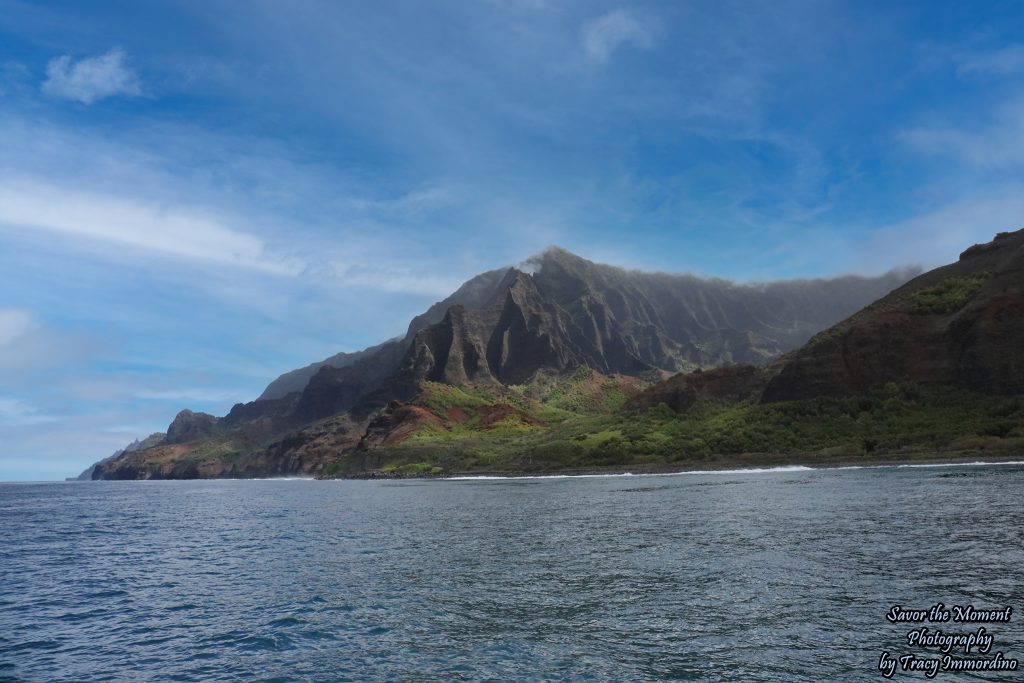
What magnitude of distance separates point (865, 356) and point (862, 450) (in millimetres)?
40882

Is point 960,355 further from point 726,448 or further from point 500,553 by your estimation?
point 500,553

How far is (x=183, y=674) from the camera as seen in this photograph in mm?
22531

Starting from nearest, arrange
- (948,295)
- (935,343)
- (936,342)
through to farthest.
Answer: (936,342), (935,343), (948,295)

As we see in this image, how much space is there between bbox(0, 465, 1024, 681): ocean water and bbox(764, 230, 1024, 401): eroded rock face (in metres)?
107

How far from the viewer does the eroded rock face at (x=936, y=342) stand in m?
147

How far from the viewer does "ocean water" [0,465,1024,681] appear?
2184 centimetres

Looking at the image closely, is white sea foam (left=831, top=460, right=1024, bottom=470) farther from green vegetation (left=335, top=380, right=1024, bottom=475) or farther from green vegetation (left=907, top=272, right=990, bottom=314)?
green vegetation (left=907, top=272, right=990, bottom=314)

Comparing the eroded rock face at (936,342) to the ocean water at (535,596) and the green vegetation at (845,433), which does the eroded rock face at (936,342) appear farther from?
the ocean water at (535,596)

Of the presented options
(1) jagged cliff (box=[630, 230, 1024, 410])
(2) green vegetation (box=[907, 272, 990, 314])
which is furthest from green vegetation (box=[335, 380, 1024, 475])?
(2) green vegetation (box=[907, 272, 990, 314])

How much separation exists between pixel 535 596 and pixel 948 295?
195 meters

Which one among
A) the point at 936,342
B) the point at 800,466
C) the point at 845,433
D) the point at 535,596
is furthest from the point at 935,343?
the point at 535,596

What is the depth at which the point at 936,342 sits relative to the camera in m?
163

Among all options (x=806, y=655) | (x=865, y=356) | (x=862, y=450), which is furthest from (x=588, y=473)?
(x=806, y=655)

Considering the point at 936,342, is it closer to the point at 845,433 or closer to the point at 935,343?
the point at 935,343
